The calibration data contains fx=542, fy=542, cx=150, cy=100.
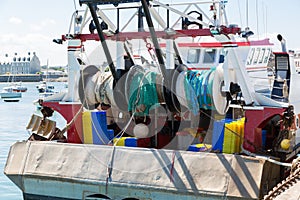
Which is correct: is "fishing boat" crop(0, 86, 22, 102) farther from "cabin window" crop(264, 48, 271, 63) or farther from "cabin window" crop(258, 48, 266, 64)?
"cabin window" crop(258, 48, 266, 64)

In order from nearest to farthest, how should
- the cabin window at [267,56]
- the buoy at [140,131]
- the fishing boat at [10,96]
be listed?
the buoy at [140,131] < the cabin window at [267,56] < the fishing boat at [10,96]

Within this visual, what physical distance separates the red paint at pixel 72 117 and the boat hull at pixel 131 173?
0.61 metres

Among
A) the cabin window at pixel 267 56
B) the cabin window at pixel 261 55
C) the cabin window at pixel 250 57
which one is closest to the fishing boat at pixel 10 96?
the cabin window at pixel 267 56

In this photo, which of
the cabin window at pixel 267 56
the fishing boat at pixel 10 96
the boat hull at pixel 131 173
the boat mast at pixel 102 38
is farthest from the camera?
the fishing boat at pixel 10 96

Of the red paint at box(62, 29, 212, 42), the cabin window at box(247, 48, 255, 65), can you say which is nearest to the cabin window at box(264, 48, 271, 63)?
the cabin window at box(247, 48, 255, 65)

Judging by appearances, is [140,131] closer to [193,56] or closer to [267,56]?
[193,56]

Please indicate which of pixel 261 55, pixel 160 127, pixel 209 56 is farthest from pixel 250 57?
pixel 160 127

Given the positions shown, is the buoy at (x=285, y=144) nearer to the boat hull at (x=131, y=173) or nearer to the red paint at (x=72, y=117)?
the boat hull at (x=131, y=173)

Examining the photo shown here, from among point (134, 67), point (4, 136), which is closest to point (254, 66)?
point (134, 67)

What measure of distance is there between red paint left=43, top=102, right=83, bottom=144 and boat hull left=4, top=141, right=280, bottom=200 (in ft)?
1.99

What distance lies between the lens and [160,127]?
10523mm

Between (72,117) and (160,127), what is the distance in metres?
1.75

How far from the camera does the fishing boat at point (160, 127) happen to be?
8.83 m

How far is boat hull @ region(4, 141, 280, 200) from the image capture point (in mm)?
8539
